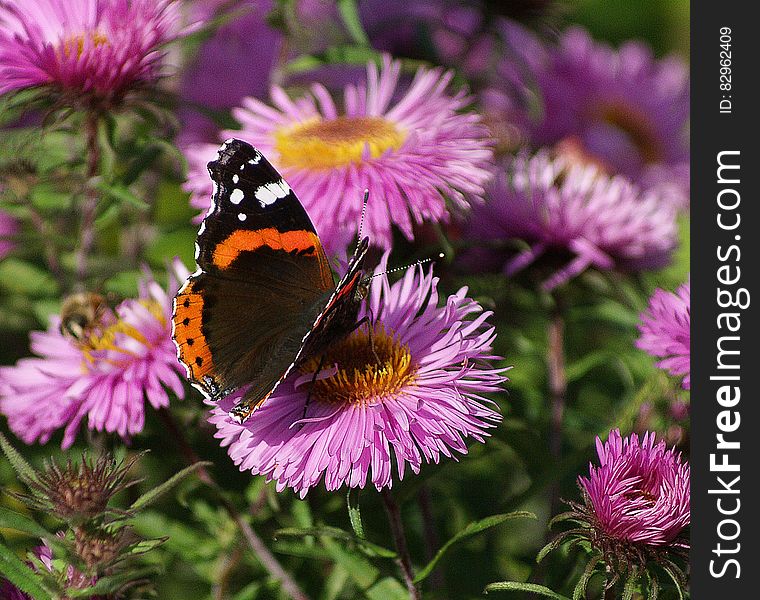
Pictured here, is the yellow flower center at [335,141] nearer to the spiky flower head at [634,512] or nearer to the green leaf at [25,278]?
the green leaf at [25,278]

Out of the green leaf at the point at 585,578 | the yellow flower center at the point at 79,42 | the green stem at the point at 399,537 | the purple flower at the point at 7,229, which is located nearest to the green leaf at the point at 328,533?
the green stem at the point at 399,537

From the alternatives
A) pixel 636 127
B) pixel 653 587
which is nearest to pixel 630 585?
pixel 653 587

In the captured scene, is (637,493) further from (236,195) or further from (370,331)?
(236,195)

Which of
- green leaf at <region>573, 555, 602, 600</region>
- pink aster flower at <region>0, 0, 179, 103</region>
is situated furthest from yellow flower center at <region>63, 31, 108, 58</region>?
green leaf at <region>573, 555, 602, 600</region>

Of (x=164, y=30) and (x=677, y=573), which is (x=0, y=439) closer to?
(x=164, y=30)

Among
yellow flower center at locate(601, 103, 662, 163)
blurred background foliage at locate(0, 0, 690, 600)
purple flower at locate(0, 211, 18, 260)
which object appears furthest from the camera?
yellow flower center at locate(601, 103, 662, 163)

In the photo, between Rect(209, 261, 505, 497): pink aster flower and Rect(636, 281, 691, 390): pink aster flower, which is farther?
Rect(636, 281, 691, 390): pink aster flower

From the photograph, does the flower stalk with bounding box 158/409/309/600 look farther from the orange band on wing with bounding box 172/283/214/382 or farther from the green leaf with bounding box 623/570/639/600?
the green leaf with bounding box 623/570/639/600
